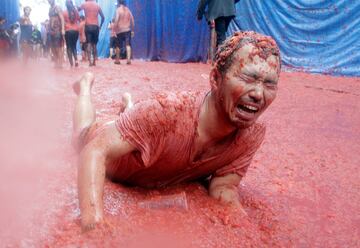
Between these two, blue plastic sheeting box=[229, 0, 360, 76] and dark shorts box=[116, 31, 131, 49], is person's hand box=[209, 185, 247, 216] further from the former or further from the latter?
dark shorts box=[116, 31, 131, 49]

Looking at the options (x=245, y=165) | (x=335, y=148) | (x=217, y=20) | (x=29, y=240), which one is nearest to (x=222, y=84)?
(x=245, y=165)

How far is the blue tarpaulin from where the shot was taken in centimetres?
848

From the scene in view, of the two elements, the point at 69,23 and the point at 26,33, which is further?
the point at 26,33

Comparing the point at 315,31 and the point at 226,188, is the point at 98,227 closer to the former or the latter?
the point at 226,188

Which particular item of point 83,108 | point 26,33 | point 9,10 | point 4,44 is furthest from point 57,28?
point 9,10

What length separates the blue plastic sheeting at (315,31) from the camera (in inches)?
331

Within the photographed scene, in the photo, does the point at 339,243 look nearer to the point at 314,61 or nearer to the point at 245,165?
the point at 245,165

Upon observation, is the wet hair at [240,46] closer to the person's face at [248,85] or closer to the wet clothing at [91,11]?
the person's face at [248,85]

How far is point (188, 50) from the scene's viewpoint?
37.6 ft

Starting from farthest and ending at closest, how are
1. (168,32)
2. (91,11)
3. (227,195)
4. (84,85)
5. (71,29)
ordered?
(168,32) < (91,11) < (71,29) < (84,85) < (227,195)

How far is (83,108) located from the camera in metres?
3.07

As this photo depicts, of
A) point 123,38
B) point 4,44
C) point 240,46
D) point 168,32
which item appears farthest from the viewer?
point 168,32

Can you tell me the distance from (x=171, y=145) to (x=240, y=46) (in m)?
0.59

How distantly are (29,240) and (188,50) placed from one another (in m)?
9.99
